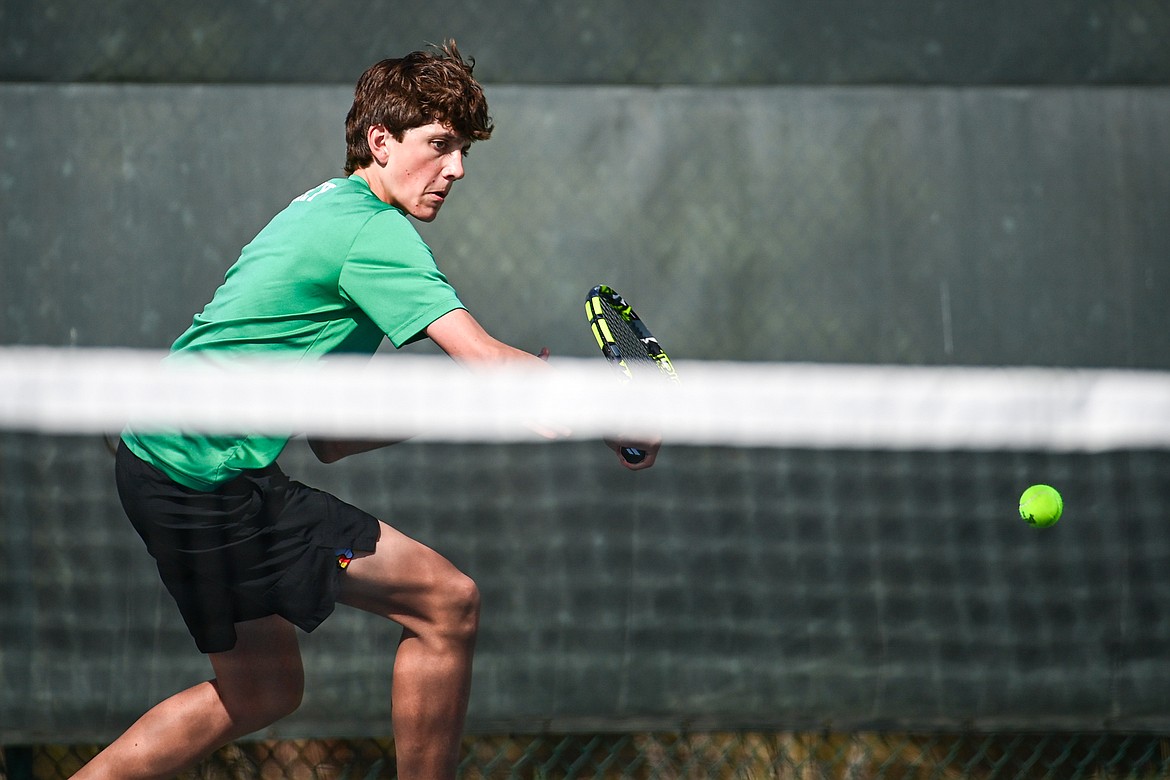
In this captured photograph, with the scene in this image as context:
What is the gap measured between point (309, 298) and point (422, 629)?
566mm

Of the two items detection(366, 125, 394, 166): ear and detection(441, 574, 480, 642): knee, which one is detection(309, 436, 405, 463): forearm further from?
detection(366, 125, 394, 166): ear

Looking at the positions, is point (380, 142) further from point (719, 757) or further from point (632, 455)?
point (719, 757)

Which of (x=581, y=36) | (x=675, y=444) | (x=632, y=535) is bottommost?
(x=632, y=535)

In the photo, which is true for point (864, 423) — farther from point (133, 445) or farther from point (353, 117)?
point (133, 445)

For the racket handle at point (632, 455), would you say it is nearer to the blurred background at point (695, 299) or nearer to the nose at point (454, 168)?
the nose at point (454, 168)

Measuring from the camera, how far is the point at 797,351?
2.81 m

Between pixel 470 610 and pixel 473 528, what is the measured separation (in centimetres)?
79

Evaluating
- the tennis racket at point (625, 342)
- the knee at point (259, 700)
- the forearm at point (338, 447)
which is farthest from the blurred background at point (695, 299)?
the knee at point (259, 700)

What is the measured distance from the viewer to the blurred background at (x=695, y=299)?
2.74 meters

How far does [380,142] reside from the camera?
7.00 ft

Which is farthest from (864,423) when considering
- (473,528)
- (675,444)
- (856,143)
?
(473,528)

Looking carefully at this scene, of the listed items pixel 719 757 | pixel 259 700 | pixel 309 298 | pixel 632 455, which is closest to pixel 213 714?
pixel 259 700

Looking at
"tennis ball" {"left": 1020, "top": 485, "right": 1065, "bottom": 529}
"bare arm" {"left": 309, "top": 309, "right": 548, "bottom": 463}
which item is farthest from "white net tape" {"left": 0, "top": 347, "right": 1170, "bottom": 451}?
"bare arm" {"left": 309, "top": 309, "right": 548, "bottom": 463}

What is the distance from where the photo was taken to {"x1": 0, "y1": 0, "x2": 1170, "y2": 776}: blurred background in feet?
8.98
